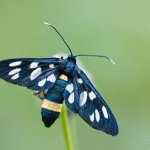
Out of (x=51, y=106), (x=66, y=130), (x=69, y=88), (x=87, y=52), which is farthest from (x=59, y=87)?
(x=87, y=52)

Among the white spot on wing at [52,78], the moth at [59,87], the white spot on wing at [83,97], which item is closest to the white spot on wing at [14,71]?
the moth at [59,87]

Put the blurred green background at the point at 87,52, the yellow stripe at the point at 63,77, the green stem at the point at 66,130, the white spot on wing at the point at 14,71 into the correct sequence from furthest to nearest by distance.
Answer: the blurred green background at the point at 87,52
the yellow stripe at the point at 63,77
the white spot on wing at the point at 14,71
the green stem at the point at 66,130

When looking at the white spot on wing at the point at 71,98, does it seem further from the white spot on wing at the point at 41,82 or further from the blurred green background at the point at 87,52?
the blurred green background at the point at 87,52

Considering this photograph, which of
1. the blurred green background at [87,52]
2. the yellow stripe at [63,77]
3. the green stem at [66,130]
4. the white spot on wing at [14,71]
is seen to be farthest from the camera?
the blurred green background at [87,52]

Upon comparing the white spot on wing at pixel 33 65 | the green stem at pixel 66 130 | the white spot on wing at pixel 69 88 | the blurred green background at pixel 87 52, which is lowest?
the green stem at pixel 66 130

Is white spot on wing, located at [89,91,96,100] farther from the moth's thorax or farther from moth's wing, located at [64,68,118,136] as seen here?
the moth's thorax

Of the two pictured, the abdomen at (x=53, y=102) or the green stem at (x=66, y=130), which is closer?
the green stem at (x=66, y=130)

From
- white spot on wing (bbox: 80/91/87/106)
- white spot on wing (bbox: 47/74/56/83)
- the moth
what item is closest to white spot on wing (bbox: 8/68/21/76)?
the moth
